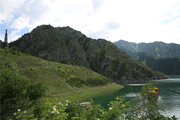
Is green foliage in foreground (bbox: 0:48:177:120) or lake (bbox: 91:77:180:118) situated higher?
green foliage in foreground (bbox: 0:48:177:120)

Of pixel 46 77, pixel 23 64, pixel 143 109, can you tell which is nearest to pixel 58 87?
pixel 46 77

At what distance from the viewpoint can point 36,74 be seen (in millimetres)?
73938

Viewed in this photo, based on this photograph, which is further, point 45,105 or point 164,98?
point 164,98

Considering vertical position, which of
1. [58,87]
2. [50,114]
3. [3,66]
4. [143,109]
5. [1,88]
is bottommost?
[58,87]

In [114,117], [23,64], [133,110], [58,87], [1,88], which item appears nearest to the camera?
[114,117]

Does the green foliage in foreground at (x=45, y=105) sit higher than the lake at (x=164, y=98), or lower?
higher

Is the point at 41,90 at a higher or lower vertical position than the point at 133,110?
higher

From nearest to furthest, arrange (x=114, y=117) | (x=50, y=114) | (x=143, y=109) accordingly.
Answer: (x=50, y=114) → (x=114, y=117) → (x=143, y=109)

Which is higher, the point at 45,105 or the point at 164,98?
the point at 45,105

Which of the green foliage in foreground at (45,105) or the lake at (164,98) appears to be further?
the lake at (164,98)

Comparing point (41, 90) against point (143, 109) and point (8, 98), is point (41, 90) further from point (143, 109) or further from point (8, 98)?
point (143, 109)

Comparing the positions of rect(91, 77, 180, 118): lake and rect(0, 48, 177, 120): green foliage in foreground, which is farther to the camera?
rect(91, 77, 180, 118): lake

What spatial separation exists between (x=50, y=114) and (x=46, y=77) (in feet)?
247

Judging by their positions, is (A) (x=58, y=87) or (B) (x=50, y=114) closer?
(B) (x=50, y=114)
